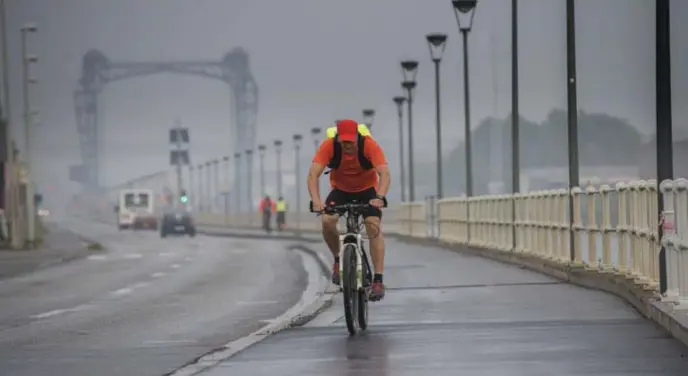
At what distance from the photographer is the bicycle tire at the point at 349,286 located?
50.4 ft

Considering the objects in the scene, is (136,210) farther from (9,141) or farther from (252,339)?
(252,339)

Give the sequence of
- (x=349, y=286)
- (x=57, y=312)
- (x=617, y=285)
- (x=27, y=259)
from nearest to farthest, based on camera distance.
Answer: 1. (x=349, y=286)
2. (x=617, y=285)
3. (x=57, y=312)
4. (x=27, y=259)

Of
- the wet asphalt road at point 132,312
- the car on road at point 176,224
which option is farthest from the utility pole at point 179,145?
the wet asphalt road at point 132,312

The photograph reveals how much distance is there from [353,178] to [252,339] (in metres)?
1.60

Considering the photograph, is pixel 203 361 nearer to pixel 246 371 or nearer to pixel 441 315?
pixel 246 371

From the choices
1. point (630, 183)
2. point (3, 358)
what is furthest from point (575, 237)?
point (3, 358)

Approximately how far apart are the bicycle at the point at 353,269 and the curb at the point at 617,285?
2498mm

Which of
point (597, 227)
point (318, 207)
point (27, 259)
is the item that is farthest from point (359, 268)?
point (27, 259)

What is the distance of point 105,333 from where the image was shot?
18.0m

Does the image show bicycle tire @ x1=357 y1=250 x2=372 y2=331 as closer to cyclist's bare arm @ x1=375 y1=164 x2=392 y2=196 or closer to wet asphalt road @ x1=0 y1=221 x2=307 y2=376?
cyclist's bare arm @ x1=375 y1=164 x2=392 y2=196

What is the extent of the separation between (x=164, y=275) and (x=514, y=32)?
860cm

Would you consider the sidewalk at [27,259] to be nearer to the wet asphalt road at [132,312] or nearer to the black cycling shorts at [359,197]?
the wet asphalt road at [132,312]

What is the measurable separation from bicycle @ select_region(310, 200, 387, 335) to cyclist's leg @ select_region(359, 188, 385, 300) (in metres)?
0.09

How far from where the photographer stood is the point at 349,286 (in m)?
15.4
